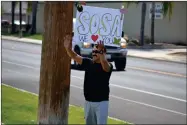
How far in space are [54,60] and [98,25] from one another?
676 mm

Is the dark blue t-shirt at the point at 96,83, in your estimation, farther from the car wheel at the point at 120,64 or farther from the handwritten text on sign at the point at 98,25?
the car wheel at the point at 120,64

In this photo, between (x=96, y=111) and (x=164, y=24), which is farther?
(x=164, y=24)

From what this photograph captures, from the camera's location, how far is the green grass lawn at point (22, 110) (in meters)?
8.17

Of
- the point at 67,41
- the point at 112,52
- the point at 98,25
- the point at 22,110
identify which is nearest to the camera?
the point at 67,41

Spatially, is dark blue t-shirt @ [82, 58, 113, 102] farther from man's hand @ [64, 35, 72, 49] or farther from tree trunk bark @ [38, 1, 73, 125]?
man's hand @ [64, 35, 72, 49]

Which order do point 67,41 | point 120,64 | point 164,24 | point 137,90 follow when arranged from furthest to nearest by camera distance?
point 164,24 < point 120,64 < point 137,90 < point 67,41

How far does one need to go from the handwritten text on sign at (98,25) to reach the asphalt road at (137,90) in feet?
13.8

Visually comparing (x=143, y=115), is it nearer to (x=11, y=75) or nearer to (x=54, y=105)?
(x=54, y=105)

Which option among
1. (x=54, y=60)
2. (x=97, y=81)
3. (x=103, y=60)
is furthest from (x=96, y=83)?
(x=54, y=60)

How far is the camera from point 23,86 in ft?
41.8

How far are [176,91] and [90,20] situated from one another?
27.7ft

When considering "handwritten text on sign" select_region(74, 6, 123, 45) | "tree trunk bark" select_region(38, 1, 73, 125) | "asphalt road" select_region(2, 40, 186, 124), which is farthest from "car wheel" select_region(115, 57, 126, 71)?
"tree trunk bark" select_region(38, 1, 73, 125)

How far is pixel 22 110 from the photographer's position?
888cm

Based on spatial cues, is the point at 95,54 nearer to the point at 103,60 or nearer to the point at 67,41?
the point at 103,60
